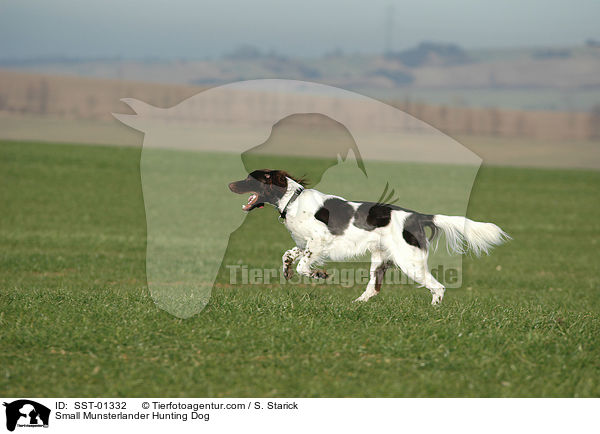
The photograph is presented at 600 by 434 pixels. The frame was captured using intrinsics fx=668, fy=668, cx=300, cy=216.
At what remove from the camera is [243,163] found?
30.5 meters

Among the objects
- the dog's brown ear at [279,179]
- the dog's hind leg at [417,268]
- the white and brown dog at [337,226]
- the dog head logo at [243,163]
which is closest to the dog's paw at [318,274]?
the white and brown dog at [337,226]

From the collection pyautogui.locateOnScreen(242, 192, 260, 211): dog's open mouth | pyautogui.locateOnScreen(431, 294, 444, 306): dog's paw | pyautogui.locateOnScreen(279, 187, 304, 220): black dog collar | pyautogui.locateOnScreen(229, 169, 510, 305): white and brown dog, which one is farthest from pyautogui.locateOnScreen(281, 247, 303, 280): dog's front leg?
pyautogui.locateOnScreen(431, 294, 444, 306): dog's paw

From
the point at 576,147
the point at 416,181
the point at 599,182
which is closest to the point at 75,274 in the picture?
the point at 416,181

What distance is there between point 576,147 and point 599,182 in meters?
36.1

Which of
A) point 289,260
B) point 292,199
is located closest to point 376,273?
point 289,260

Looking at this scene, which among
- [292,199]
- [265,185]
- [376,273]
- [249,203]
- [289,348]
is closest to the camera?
[289,348]

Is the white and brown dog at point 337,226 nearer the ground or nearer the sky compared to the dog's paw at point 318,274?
nearer the sky

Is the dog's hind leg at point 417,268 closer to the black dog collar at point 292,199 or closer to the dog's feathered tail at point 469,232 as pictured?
the dog's feathered tail at point 469,232

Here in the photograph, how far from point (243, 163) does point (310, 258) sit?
2259 centimetres

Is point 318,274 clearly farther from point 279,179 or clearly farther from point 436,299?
point 436,299

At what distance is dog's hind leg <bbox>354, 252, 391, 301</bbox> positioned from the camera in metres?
8.63

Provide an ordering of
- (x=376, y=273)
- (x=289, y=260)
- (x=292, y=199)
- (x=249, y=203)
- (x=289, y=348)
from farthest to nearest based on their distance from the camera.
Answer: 1. (x=376, y=273)
2. (x=289, y=260)
3. (x=292, y=199)
4. (x=249, y=203)
5. (x=289, y=348)

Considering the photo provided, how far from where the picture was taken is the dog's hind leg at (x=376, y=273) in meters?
8.63
